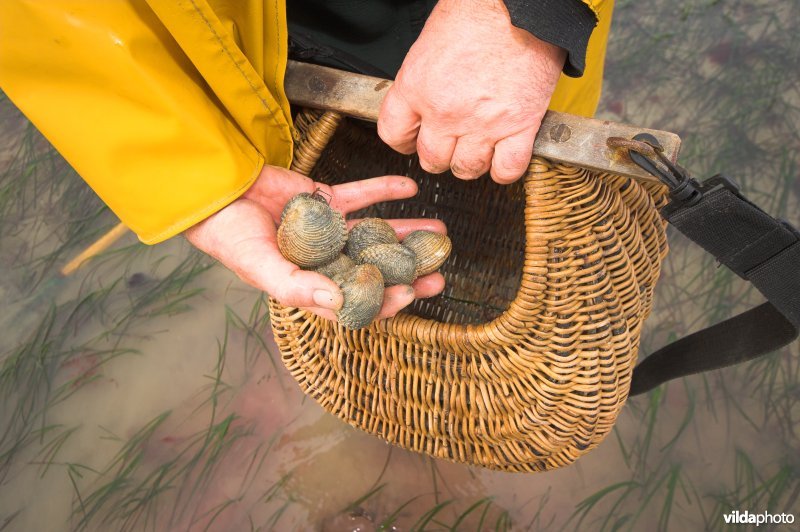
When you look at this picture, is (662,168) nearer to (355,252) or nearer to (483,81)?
(483,81)

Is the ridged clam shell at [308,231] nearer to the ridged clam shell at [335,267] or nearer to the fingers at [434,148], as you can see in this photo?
the ridged clam shell at [335,267]

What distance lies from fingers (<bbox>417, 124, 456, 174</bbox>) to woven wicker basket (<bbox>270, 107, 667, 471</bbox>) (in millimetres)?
134

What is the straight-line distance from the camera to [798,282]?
882 mm

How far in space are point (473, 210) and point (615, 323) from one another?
1.89 ft

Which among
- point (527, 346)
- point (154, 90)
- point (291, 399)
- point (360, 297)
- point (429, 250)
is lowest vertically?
point (291, 399)

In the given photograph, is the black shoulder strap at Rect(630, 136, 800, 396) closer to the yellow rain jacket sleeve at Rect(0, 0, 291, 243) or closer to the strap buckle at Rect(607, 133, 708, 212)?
the strap buckle at Rect(607, 133, 708, 212)

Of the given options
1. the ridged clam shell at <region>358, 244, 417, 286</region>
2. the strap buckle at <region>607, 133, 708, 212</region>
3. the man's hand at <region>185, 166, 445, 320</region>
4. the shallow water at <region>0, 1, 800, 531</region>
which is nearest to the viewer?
the strap buckle at <region>607, 133, 708, 212</region>

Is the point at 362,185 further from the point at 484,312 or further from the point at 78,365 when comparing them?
the point at 78,365

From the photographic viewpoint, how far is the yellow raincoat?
2.76 ft

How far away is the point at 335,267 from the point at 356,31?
1.70 feet

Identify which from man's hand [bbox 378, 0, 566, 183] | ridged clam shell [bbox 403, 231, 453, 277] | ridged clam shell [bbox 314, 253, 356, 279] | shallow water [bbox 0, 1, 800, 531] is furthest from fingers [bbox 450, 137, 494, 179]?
shallow water [bbox 0, 1, 800, 531]

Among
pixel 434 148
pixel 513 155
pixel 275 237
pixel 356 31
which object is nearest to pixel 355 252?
pixel 275 237

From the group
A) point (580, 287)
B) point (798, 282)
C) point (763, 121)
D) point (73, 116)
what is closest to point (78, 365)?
point (73, 116)

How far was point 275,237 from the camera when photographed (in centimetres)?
104
